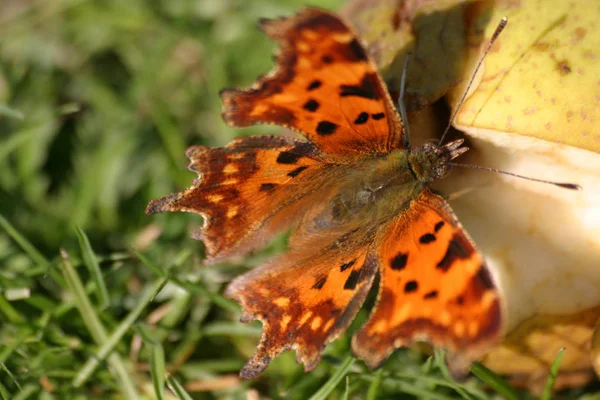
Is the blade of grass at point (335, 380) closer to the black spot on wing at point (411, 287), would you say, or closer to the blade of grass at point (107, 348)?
the black spot on wing at point (411, 287)

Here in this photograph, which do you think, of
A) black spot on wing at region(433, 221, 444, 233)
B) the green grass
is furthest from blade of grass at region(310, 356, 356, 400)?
black spot on wing at region(433, 221, 444, 233)

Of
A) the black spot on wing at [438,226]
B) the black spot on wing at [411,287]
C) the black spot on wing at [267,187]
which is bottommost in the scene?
the black spot on wing at [411,287]

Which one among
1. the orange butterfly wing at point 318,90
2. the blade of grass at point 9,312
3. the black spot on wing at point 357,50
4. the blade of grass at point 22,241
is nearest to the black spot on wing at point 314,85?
the orange butterfly wing at point 318,90

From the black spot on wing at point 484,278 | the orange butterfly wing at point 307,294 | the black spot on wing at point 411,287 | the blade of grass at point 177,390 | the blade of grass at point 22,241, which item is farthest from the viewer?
the blade of grass at point 22,241

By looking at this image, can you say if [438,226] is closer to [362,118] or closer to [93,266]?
[362,118]

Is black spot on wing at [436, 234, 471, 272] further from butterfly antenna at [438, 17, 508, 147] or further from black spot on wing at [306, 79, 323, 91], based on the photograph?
black spot on wing at [306, 79, 323, 91]

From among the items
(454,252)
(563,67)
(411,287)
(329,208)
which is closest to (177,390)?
(329,208)
